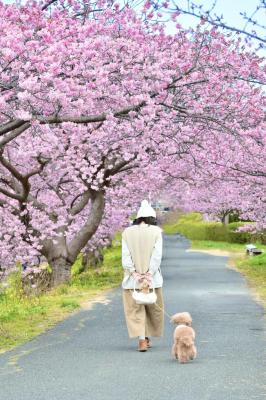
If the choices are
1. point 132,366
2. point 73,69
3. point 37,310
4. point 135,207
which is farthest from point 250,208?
point 132,366

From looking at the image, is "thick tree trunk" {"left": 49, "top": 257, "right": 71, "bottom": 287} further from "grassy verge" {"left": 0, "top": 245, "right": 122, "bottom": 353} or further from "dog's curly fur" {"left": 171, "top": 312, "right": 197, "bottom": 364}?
"dog's curly fur" {"left": 171, "top": 312, "right": 197, "bottom": 364}

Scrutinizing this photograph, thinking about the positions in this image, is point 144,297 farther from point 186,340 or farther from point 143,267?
point 186,340

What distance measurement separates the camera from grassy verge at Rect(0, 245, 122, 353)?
36.8 feet

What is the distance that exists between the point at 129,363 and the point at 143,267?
1.57m

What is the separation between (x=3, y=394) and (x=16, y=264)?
16444 millimetres

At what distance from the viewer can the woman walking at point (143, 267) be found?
30.7ft

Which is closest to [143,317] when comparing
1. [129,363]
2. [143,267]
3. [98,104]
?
[143,267]

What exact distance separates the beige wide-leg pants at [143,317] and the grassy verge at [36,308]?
6.00ft

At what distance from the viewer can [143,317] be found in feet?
30.7

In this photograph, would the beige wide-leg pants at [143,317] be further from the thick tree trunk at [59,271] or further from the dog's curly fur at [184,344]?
the thick tree trunk at [59,271]

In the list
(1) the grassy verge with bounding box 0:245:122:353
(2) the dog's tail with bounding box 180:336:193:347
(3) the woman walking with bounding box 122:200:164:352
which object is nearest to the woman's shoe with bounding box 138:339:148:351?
(3) the woman walking with bounding box 122:200:164:352

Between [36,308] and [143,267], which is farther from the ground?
[143,267]

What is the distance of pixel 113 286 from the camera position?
832 inches

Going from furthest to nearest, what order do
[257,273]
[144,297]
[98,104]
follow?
1. [257,273]
2. [98,104]
3. [144,297]
